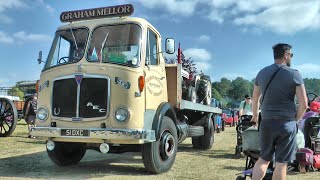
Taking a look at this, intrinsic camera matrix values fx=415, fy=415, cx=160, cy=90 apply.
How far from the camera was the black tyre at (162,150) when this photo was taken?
7.10m

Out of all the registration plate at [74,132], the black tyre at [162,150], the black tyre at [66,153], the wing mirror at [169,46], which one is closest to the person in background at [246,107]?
the black tyre at [162,150]

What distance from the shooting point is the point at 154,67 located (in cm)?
775

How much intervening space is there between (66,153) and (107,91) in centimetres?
207

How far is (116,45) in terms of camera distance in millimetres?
7398

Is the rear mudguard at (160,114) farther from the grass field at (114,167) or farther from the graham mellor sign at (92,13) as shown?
the graham mellor sign at (92,13)

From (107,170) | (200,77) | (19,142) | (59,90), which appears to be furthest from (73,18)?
(19,142)

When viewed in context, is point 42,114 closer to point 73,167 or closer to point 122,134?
point 73,167

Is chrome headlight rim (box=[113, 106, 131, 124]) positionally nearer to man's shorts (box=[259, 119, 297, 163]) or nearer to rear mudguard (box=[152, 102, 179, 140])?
rear mudguard (box=[152, 102, 179, 140])

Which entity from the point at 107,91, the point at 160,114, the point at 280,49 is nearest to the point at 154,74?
the point at 160,114

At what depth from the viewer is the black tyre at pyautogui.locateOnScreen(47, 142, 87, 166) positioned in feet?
25.9

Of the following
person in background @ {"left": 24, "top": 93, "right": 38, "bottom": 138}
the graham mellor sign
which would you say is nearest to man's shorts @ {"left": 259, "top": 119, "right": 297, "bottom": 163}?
the graham mellor sign

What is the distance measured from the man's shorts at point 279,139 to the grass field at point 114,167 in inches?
94.9

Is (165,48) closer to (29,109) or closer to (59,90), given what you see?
(59,90)

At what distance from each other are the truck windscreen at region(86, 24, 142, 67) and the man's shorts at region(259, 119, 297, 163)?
2999 millimetres
